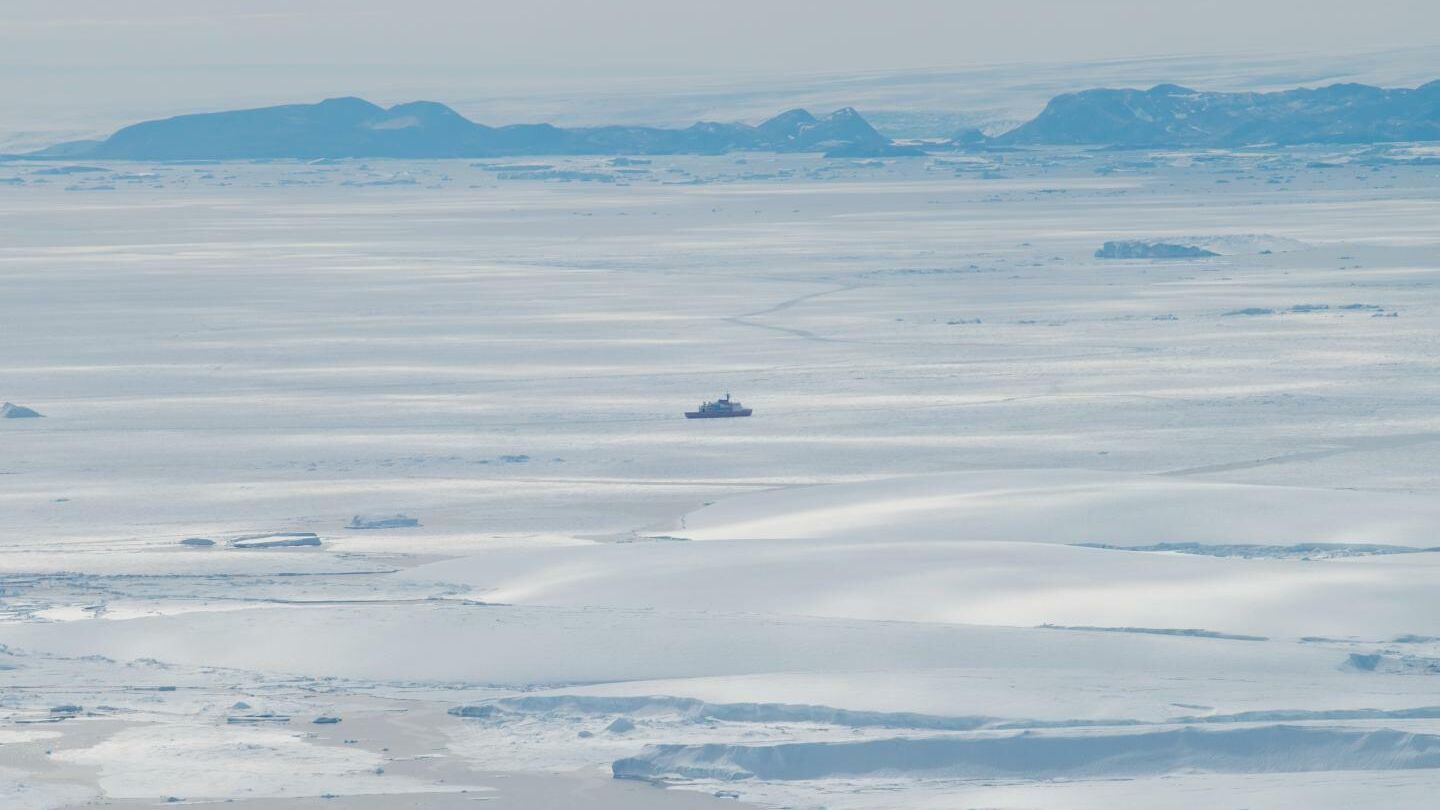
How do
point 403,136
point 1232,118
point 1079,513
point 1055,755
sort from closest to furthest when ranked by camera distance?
1. point 1055,755
2. point 1079,513
3. point 1232,118
4. point 403,136

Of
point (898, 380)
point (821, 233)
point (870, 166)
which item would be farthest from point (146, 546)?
point (870, 166)

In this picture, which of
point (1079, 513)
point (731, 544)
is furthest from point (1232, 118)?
point (731, 544)

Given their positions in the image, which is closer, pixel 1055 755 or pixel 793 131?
pixel 1055 755

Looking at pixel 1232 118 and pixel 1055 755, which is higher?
pixel 1232 118

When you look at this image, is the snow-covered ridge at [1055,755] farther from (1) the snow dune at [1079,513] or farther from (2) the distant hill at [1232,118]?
(2) the distant hill at [1232,118]

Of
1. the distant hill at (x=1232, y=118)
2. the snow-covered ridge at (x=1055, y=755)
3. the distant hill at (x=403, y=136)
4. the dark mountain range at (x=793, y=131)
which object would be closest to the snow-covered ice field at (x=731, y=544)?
the snow-covered ridge at (x=1055, y=755)

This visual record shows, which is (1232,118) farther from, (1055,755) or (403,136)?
(1055,755)

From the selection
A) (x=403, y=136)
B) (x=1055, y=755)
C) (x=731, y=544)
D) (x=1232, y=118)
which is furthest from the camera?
(x=403, y=136)
